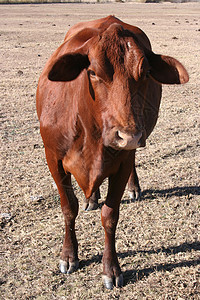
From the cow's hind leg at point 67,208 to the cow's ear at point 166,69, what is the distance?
101cm

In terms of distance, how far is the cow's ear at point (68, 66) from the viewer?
2438mm

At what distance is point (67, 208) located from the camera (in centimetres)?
324

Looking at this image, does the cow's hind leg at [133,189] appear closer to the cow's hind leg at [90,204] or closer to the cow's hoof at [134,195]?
the cow's hoof at [134,195]

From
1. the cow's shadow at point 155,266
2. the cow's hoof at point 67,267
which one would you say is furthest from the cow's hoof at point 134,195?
the cow's hoof at point 67,267

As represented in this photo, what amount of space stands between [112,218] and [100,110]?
1027 millimetres

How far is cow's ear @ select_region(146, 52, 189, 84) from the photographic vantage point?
2.54 meters

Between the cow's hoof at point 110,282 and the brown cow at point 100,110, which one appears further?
the cow's hoof at point 110,282

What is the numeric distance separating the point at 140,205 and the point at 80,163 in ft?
4.87

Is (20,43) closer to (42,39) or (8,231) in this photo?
(42,39)

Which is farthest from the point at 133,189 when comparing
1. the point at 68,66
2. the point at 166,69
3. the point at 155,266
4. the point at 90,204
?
the point at 68,66

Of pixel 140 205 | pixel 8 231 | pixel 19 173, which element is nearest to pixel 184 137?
pixel 140 205

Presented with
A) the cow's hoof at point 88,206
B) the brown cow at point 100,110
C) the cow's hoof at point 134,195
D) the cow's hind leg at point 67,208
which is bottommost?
the cow's hoof at point 134,195

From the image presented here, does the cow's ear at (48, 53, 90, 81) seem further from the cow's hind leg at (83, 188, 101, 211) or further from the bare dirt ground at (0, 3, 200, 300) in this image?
the cow's hind leg at (83, 188, 101, 211)

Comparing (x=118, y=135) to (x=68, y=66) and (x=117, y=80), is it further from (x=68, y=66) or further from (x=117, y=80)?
(x=68, y=66)
